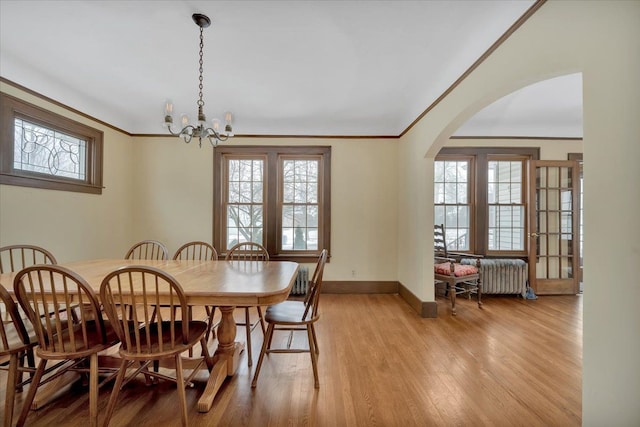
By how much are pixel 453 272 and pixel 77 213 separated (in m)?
4.77

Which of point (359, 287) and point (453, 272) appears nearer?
point (453, 272)

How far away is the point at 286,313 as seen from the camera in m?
2.20

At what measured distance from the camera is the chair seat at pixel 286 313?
2074mm

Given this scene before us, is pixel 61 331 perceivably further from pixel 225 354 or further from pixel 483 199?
pixel 483 199

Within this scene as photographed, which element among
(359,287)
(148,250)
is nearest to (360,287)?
(359,287)

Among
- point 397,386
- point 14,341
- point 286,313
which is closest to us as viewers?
point 14,341

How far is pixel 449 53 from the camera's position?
242 cm

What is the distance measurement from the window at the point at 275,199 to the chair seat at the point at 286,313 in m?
2.01

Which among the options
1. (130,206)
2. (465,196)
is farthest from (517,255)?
(130,206)

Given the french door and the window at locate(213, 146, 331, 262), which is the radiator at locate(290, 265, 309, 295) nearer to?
the window at locate(213, 146, 331, 262)

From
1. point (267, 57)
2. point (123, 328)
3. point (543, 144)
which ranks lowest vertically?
point (123, 328)

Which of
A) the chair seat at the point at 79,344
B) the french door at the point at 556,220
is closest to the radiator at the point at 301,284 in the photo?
the chair seat at the point at 79,344

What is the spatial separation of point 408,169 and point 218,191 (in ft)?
9.43

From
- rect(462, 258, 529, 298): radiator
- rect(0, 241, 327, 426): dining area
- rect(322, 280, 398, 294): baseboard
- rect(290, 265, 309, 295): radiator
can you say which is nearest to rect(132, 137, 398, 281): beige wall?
rect(322, 280, 398, 294): baseboard
